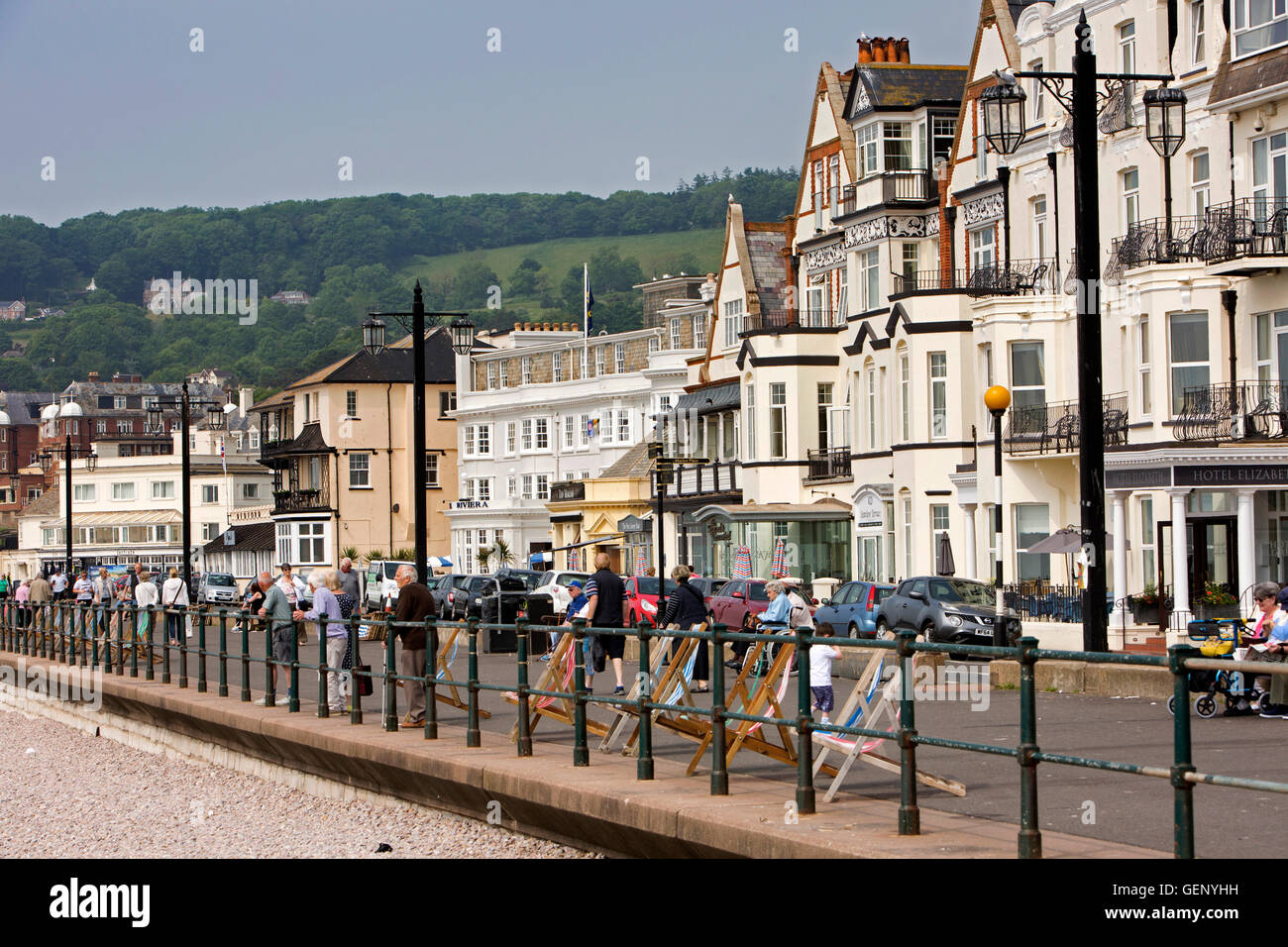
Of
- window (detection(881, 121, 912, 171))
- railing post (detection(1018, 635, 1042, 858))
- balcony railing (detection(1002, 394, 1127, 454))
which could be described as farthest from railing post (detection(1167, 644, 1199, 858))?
window (detection(881, 121, 912, 171))

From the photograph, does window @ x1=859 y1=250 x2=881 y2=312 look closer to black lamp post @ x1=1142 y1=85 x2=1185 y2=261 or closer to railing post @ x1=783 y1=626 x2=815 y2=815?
black lamp post @ x1=1142 y1=85 x2=1185 y2=261

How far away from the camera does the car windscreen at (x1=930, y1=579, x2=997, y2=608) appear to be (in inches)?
1289

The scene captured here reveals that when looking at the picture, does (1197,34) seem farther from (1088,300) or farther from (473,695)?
(473,695)

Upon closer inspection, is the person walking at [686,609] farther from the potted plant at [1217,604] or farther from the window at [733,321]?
the window at [733,321]

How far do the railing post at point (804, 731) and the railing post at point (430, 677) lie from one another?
643 centimetres

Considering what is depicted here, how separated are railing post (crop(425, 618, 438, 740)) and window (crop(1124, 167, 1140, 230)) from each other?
24.3 metres

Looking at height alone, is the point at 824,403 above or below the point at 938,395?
above

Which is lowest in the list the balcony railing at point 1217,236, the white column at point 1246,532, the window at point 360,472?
the white column at point 1246,532

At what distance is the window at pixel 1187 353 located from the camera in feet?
111

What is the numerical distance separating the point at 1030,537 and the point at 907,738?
31864 millimetres

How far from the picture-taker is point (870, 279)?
4934 centimetres

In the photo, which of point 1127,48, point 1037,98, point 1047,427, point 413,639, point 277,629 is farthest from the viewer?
point 1037,98

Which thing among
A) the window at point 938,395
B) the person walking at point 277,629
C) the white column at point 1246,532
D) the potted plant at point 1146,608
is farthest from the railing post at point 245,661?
the window at point 938,395

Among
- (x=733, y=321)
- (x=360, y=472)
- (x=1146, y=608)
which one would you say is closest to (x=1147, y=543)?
(x=1146, y=608)
